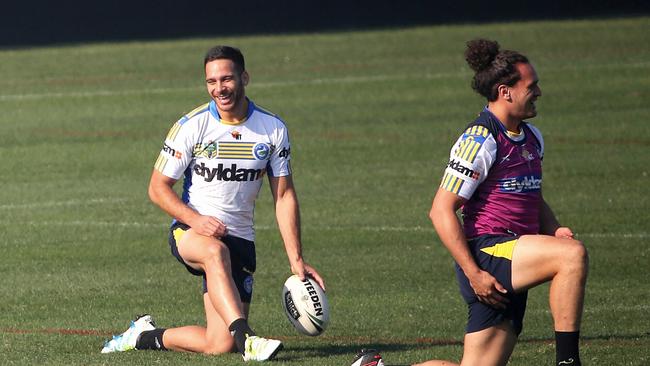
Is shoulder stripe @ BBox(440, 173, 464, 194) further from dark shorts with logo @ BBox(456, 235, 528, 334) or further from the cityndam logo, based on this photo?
the cityndam logo

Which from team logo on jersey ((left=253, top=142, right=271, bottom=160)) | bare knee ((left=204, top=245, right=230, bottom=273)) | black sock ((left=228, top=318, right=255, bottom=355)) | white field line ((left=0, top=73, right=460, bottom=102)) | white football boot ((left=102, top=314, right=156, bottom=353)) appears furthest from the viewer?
white field line ((left=0, top=73, right=460, bottom=102))

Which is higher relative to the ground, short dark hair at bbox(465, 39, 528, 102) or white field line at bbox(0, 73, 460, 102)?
short dark hair at bbox(465, 39, 528, 102)

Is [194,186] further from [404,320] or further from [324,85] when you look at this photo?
[324,85]

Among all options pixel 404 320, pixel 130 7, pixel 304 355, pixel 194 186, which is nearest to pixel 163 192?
pixel 194 186

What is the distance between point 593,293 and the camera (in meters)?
13.4

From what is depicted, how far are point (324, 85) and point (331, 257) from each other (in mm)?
13447

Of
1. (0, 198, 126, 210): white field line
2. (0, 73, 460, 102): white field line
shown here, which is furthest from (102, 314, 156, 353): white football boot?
(0, 73, 460, 102): white field line

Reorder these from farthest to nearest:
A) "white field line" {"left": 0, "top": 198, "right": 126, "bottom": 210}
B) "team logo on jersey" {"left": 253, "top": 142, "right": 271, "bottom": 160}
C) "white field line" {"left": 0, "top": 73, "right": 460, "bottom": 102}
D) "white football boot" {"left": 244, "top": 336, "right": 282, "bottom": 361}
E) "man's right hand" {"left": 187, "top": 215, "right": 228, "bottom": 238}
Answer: "white field line" {"left": 0, "top": 73, "right": 460, "bottom": 102}
"white field line" {"left": 0, "top": 198, "right": 126, "bottom": 210}
"team logo on jersey" {"left": 253, "top": 142, "right": 271, "bottom": 160}
"man's right hand" {"left": 187, "top": 215, "right": 228, "bottom": 238}
"white football boot" {"left": 244, "top": 336, "right": 282, "bottom": 361}

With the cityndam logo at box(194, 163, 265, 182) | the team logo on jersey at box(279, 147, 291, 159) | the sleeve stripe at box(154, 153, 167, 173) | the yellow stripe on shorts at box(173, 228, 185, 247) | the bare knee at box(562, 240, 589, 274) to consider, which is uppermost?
the team logo on jersey at box(279, 147, 291, 159)

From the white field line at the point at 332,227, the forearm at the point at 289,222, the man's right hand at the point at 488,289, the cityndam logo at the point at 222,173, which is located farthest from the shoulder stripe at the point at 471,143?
the white field line at the point at 332,227

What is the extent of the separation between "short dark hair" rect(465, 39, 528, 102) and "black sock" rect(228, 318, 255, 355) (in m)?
2.38

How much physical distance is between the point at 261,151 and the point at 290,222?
53cm

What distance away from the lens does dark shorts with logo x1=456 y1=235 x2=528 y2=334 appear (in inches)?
326

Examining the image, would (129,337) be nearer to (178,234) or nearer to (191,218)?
(178,234)
